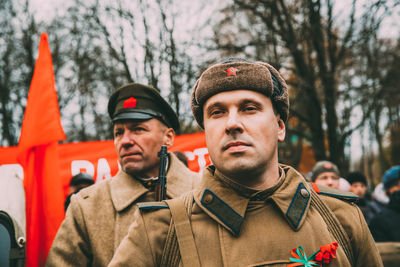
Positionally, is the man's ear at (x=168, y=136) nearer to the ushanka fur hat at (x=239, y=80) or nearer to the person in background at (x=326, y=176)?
the ushanka fur hat at (x=239, y=80)

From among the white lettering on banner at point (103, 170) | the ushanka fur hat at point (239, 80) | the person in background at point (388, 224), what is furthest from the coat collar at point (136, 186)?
the white lettering on banner at point (103, 170)

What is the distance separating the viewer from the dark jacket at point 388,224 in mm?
3603

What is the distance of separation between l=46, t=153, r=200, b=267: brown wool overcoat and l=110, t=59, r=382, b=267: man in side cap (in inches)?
33.6

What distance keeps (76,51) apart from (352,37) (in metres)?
10.4

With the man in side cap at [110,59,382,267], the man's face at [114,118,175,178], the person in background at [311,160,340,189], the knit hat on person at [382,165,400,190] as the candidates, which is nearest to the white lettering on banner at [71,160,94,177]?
the man's face at [114,118,175,178]

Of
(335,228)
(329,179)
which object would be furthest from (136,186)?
(329,179)

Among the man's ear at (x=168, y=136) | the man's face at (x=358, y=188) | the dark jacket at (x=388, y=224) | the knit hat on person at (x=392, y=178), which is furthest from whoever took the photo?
the man's face at (x=358, y=188)

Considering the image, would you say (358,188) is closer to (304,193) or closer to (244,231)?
(304,193)

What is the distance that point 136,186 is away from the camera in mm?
2721

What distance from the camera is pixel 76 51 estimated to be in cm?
1420

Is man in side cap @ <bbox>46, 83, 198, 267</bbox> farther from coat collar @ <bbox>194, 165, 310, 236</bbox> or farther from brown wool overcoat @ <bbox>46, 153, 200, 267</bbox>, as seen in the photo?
coat collar @ <bbox>194, 165, 310, 236</bbox>

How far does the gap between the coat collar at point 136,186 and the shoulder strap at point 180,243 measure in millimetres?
970

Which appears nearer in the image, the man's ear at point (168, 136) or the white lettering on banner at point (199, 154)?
the man's ear at point (168, 136)

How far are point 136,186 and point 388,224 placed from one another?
107 inches
